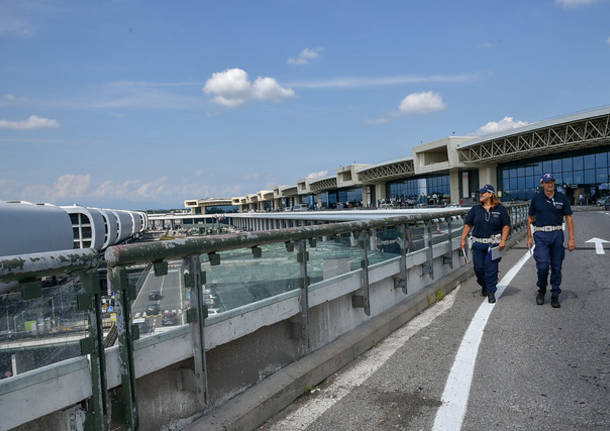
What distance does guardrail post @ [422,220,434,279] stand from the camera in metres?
7.49

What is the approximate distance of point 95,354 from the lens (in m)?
2.36

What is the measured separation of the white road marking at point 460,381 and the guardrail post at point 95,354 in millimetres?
2164

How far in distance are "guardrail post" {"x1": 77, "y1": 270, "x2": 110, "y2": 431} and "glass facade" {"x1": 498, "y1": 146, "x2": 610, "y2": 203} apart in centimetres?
6154

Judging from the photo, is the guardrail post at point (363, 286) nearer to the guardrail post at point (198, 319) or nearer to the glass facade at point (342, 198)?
the guardrail post at point (198, 319)

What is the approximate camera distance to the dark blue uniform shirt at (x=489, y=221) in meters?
6.89

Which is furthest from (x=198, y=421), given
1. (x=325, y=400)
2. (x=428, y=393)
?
(x=428, y=393)

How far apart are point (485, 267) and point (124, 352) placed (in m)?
5.91

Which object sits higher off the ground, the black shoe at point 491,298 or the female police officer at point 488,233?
the female police officer at point 488,233

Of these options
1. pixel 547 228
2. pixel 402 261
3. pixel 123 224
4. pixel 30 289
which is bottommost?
pixel 123 224

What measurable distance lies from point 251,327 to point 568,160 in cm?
6374

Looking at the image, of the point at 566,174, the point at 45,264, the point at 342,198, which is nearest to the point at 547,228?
the point at 45,264

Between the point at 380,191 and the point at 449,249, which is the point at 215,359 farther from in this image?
the point at 380,191

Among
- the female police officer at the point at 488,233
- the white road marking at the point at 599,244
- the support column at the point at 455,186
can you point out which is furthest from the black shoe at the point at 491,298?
the support column at the point at 455,186

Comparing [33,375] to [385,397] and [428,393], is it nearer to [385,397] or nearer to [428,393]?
[385,397]
